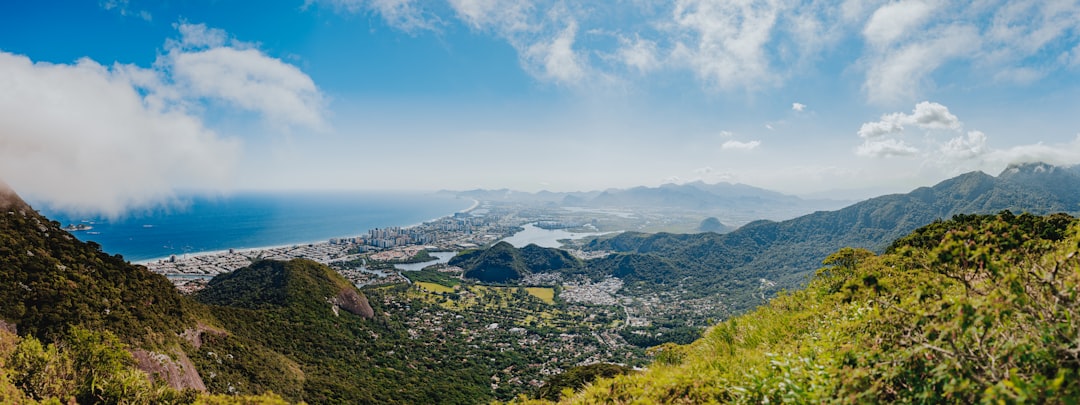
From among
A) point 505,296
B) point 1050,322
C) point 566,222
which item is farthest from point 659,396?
point 566,222

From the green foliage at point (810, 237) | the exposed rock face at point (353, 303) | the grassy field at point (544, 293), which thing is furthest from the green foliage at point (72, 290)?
the green foliage at point (810, 237)

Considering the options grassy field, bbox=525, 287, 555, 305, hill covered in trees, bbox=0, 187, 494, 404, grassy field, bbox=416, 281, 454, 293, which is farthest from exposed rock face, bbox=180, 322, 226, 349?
grassy field, bbox=525, 287, 555, 305

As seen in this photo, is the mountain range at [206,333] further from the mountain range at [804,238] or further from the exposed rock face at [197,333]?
the mountain range at [804,238]

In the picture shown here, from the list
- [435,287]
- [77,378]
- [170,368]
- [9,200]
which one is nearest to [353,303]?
[9,200]

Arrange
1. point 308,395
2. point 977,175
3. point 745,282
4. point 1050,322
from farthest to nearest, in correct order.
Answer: point 977,175
point 745,282
point 308,395
point 1050,322

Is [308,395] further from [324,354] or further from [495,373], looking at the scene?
[495,373]
